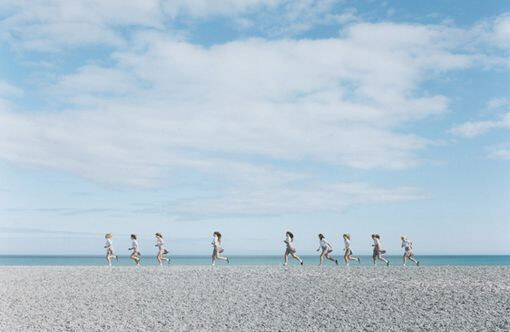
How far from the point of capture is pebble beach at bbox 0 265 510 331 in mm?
13867

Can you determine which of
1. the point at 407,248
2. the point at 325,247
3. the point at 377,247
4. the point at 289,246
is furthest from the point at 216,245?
the point at 407,248

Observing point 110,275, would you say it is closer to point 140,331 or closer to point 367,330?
point 140,331

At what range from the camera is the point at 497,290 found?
18969mm

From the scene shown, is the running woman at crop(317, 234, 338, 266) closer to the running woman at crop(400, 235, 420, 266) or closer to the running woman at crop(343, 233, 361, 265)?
the running woman at crop(343, 233, 361, 265)

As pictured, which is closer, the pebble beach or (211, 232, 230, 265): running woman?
the pebble beach

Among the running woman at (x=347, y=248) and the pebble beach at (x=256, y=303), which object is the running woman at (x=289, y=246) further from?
the pebble beach at (x=256, y=303)

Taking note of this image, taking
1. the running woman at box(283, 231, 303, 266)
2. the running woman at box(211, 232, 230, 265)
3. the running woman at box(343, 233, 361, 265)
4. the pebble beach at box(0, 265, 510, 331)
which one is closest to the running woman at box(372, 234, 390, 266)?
the running woman at box(343, 233, 361, 265)

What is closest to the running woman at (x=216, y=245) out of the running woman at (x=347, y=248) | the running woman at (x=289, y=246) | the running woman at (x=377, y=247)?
the running woman at (x=289, y=246)

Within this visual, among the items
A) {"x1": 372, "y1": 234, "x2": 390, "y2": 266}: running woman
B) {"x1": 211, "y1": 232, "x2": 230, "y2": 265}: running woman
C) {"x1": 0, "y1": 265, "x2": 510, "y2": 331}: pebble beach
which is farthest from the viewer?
{"x1": 372, "y1": 234, "x2": 390, "y2": 266}: running woman

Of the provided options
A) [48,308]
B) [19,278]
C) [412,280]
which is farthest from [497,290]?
[19,278]

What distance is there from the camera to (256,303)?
16.3 meters

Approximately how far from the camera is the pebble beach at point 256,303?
1387 cm

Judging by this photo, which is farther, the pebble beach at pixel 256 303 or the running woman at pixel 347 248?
the running woman at pixel 347 248

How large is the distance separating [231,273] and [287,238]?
6.27 m
